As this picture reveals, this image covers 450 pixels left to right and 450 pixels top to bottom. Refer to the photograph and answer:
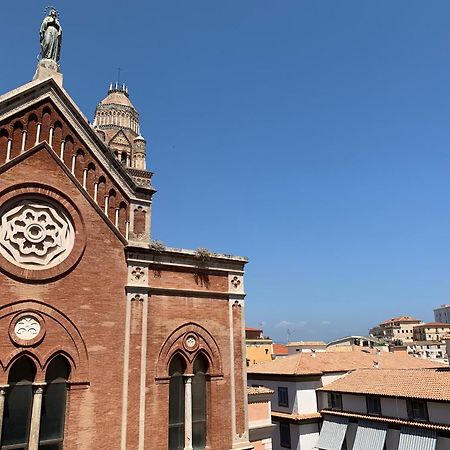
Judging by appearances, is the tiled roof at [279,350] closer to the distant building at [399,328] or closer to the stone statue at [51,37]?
the distant building at [399,328]

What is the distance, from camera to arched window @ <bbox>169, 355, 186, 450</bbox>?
14516 millimetres

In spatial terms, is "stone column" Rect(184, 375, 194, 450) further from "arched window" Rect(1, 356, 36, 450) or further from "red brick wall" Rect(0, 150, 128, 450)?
"arched window" Rect(1, 356, 36, 450)

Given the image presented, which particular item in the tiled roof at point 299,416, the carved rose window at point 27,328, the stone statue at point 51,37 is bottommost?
the tiled roof at point 299,416

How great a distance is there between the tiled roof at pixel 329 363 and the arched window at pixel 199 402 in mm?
18615

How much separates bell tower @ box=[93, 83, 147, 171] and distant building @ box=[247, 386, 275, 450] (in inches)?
1114

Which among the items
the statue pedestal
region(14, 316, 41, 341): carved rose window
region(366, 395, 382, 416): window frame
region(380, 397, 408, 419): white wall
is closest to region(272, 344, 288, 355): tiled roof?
region(366, 395, 382, 416): window frame

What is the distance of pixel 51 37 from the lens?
15844 millimetres

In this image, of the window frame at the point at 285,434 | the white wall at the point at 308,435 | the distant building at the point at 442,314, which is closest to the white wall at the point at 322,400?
the white wall at the point at 308,435

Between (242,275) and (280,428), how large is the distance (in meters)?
20.5

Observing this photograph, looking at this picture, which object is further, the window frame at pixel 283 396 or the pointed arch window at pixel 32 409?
the window frame at pixel 283 396

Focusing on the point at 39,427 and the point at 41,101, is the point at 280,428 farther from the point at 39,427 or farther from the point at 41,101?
the point at 41,101

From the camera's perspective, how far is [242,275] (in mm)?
17453

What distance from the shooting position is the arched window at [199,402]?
15062 millimetres

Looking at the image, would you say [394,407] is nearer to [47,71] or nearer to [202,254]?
[202,254]
